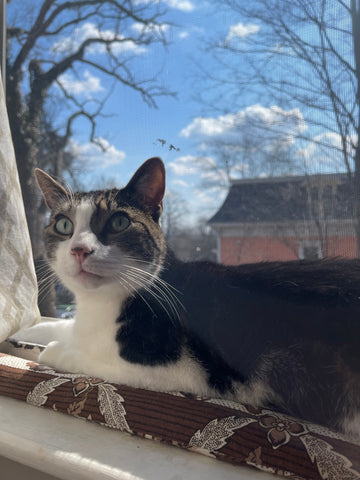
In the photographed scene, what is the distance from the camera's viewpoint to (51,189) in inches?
34.1

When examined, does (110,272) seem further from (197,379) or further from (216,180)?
(216,180)

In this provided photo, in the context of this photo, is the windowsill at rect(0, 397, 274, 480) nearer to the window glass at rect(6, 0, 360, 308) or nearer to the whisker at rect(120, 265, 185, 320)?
the whisker at rect(120, 265, 185, 320)

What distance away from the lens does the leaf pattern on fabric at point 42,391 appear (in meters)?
0.69

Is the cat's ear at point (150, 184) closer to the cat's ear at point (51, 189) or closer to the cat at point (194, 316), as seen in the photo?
the cat at point (194, 316)

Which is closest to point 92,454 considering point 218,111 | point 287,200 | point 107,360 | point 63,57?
point 107,360

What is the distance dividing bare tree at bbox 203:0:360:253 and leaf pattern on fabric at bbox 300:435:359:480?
400 mm

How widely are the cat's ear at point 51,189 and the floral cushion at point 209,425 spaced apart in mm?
395

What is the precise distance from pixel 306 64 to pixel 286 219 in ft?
1.08

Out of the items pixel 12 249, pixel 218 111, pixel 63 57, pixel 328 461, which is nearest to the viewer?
pixel 328 461

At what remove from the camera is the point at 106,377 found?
68 centimetres

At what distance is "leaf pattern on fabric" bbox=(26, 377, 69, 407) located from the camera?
687mm

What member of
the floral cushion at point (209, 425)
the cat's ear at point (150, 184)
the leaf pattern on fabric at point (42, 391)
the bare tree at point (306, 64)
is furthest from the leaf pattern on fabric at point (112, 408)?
the bare tree at point (306, 64)

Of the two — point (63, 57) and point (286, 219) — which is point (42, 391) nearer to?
point (286, 219)

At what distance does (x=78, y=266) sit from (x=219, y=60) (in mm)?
588
